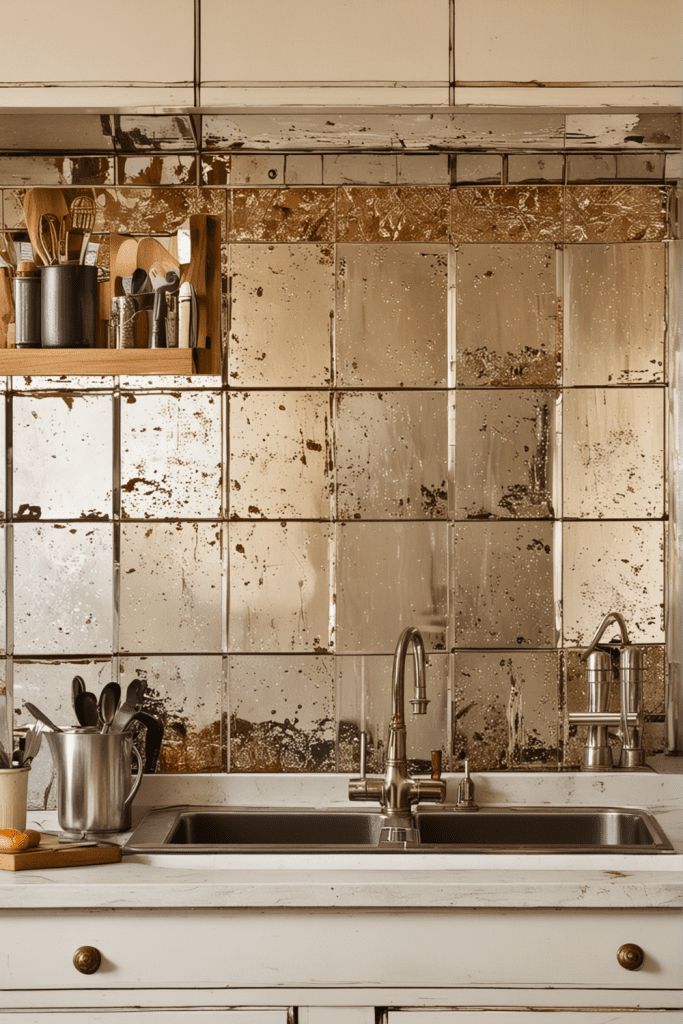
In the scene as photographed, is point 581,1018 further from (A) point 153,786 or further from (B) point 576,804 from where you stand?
(A) point 153,786

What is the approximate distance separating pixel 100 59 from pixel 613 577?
56.8 inches

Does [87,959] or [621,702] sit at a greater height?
[621,702]

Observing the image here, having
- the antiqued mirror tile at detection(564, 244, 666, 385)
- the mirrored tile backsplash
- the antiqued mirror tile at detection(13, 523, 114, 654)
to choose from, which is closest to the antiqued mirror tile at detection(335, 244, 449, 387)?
the mirrored tile backsplash

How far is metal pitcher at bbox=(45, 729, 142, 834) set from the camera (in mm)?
2057

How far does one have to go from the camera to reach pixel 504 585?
2.39 meters

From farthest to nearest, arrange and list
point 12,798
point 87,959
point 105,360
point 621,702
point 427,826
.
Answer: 1. point 621,702
2. point 427,826
3. point 105,360
4. point 12,798
5. point 87,959

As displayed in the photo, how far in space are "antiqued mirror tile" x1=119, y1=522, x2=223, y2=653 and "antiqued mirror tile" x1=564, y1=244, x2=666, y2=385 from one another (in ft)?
2.81

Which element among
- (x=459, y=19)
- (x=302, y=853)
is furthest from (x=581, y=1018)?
(x=459, y=19)

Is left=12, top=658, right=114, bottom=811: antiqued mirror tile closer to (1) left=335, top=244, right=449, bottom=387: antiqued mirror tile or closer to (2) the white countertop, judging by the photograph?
(2) the white countertop

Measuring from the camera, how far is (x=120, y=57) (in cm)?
212

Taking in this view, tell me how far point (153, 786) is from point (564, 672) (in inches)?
34.8

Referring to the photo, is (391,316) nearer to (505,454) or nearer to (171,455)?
(505,454)

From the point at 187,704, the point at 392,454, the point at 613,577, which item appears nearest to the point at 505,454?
the point at 392,454

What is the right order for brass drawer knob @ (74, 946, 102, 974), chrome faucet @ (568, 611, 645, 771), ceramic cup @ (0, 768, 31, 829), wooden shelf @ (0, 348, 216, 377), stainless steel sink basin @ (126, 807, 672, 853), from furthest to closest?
chrome faucet @ (568, 611, 645, 771) < stainless steel sink basin @ (126, 807, 672, 853) < wooden shelf @ (0, 348, 216, 377) < ceramic cup @ (0, 768, 31, 829) < brass drawer knob @ (74, 946, 102, 974)
